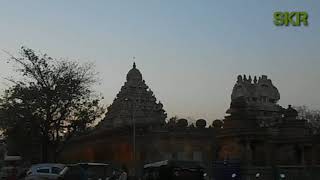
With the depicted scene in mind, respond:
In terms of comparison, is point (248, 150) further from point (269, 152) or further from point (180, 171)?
point (180, 171)

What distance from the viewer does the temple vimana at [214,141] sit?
43.6m

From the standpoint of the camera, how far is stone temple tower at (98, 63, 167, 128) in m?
85.4

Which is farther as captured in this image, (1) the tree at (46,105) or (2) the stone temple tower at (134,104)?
(2) the stone temple tower at (134,104)

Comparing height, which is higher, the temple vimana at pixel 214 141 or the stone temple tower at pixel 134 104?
the stone temple tower at pixel 134 104

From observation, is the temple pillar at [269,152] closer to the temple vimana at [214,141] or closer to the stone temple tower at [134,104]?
the temple vimana at [214,141]

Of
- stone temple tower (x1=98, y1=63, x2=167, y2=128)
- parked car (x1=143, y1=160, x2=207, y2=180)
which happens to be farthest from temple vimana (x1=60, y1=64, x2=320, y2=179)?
parked car (x1=143, y1=160, x2=207, y2=180)

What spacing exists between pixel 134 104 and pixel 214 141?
97.4ft

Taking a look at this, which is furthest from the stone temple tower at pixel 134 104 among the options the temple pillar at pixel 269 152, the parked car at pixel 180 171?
the parked car at pixel 180 171

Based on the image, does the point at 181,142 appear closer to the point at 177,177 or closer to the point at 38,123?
the point at 38,123

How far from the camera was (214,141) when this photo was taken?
60969 mm

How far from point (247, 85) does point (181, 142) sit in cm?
4045

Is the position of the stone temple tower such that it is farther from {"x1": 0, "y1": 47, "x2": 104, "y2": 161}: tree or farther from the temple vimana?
{"x1": 0, "y1": 47, "x2": 104, "y2": 161}: tree

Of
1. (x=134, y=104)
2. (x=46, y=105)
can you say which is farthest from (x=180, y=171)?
(x=134, y=104)

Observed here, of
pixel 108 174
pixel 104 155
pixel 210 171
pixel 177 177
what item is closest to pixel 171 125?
pixel 104 155
